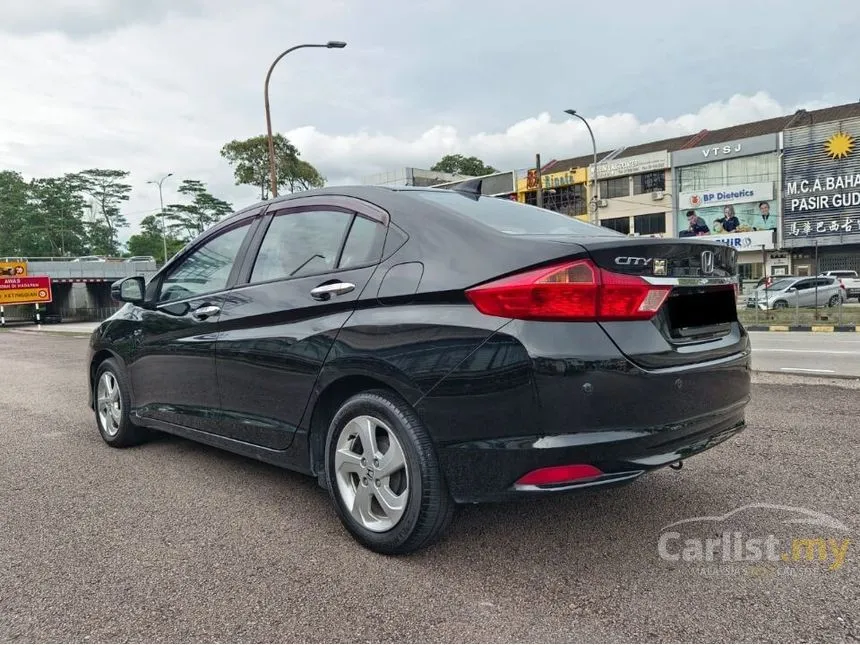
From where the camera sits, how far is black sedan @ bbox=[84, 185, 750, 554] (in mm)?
2215

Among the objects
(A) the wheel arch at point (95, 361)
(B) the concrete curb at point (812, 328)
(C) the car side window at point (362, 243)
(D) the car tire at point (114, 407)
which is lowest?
(B) the concrete curb at point (812, 328)

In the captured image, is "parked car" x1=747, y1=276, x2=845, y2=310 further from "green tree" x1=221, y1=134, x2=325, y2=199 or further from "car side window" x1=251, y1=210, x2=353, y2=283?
→ "green tree" x1=221, y1=134, x2=325, y2=199

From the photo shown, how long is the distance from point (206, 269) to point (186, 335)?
1.35ft

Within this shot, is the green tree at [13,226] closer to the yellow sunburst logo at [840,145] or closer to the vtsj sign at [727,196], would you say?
the vtsj sign at [727,196]

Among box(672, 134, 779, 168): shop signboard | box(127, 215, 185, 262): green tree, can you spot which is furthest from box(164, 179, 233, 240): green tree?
box(672, 134, 779, 168): shop signboard

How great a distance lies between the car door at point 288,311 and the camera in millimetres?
2807

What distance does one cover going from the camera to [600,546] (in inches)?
104

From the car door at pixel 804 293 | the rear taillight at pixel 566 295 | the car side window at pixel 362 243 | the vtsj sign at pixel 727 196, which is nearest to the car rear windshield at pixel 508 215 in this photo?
the car side window at pixel 362 243

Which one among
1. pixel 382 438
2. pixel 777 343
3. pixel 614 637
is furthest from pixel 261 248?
pixel 777 343

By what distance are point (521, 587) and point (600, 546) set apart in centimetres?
49

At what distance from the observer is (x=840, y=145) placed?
3384cm

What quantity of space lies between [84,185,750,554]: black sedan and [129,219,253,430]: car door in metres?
0.14

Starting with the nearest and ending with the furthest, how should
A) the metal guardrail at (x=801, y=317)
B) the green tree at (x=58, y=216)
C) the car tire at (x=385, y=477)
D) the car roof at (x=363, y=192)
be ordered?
the car tire at (x=385, y=477)
the car roof at (x=363, y=192)
the metal guardrail at (x=801, y=317)
the green tree at (x=58, y=216)

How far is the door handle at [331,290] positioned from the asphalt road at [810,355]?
6521 mm
